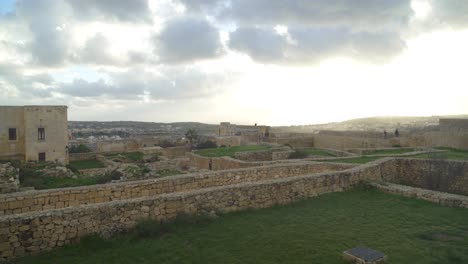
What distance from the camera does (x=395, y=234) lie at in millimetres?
6754

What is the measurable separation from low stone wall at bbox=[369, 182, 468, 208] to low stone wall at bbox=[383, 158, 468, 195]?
284cm

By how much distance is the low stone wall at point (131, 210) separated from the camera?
5910mm

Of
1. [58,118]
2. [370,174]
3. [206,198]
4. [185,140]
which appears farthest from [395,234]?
[185,140]

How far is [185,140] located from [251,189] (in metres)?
37.7

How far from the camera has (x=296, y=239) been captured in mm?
6457

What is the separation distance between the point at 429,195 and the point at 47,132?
29.2 m

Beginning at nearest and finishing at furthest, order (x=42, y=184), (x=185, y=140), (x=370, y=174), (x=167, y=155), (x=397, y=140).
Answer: (x=370, y=174) < (x=42, y=184) < (x=397, y=140) < (x=167, y=155) < (x=185, y=140)

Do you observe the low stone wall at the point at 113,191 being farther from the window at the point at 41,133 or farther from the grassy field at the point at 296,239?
the window at the point at 41,133

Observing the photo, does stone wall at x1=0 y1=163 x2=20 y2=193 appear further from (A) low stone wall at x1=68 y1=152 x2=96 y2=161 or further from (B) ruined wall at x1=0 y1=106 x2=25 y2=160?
(A) low stone wall at x1=68 y1=152 x2=96 y2=161

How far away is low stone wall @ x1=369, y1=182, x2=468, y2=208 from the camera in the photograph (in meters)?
8.72

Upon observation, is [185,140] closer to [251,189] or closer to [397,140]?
[397,140]

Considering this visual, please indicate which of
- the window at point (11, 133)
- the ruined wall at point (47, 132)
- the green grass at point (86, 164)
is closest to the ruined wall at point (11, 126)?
the window at point (11, 133)

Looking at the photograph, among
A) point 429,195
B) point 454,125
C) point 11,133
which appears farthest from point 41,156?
point 454,125

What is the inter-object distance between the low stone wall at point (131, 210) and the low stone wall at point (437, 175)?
458 cm
